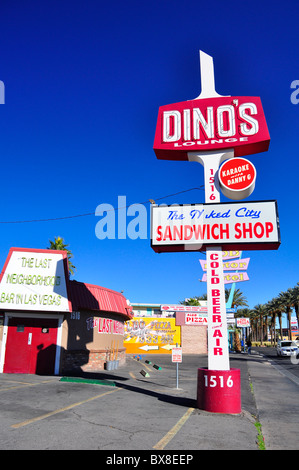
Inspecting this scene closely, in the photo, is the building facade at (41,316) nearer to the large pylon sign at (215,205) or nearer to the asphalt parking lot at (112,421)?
the asphalt parking lot at (112,421)

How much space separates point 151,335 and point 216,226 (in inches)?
1364

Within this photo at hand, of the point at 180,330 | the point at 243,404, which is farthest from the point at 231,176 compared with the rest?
the point at 180,330

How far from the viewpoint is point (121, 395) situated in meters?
11.7

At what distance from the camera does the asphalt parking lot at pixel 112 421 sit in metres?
6.09

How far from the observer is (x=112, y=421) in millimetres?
7781

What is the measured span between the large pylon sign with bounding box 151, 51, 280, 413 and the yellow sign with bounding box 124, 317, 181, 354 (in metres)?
33.4

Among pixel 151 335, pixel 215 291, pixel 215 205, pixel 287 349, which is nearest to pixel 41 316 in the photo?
pixel 215 291

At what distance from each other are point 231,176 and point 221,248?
7.75 feet

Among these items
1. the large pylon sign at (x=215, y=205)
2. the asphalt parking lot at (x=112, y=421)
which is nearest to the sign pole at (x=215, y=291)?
the large pylon sign at (x=215, y=205)

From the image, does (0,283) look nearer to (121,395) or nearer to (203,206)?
(121,395)

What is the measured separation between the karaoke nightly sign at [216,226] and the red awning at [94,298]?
857 cm

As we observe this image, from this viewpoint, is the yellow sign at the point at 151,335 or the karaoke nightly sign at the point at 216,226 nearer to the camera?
the karaoke nightly sign at the point at 216,226

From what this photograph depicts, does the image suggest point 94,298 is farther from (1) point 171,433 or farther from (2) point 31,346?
(1) point 171,433

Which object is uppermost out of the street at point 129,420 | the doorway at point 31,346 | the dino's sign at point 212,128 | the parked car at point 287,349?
the dino's sign at point 212,128
